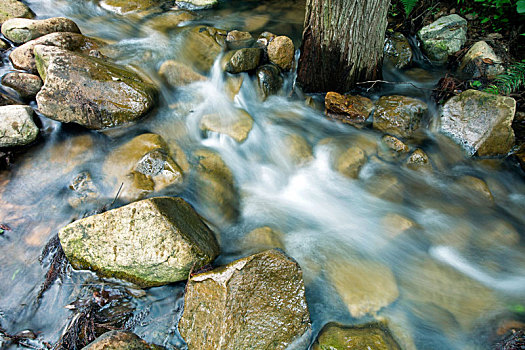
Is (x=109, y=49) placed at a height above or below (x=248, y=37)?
below

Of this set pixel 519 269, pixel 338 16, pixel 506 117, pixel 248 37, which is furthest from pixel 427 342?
pixel 248 37

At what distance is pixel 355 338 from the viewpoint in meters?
2.42

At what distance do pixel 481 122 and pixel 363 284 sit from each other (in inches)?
112

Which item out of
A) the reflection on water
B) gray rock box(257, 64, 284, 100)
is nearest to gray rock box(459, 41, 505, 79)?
the reflection on water

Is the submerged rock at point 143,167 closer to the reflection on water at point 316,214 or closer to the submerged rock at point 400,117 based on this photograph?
the reflection on water at point 316,214

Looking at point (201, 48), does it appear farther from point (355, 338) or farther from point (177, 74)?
point (355, 338)

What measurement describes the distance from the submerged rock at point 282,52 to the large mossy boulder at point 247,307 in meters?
3.57

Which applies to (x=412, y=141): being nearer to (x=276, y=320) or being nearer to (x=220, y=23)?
(x=276, y=320)

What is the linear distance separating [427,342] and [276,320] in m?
1.40

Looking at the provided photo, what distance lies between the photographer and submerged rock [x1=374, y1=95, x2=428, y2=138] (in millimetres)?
4469

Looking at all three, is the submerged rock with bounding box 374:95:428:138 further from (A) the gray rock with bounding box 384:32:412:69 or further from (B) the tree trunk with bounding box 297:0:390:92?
(A) the gray rock with bounding box 384:32:412:69

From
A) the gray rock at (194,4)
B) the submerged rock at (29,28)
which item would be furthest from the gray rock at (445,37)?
the submerged rock at (29,28)

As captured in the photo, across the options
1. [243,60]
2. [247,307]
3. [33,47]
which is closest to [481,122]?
[243,60]

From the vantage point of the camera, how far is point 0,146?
12.0ft
